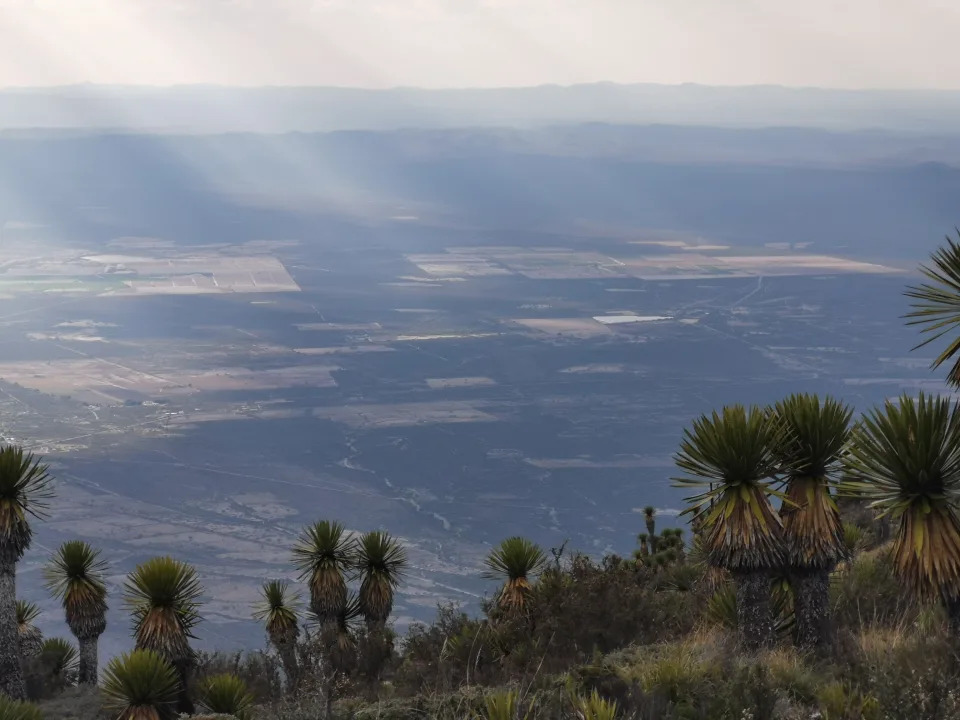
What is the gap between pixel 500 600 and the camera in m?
20.8

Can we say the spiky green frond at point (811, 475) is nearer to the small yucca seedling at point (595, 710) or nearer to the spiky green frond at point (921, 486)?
the spiky green frond at point (921, 486)

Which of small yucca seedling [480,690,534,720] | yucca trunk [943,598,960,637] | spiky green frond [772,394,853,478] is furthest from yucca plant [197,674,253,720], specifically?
yucca trunk [943,598,960,637]

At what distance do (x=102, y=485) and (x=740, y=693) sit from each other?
13069 cm

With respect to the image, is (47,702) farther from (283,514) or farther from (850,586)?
(283,514)

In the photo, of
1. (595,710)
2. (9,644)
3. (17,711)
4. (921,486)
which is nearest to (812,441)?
(921,486)

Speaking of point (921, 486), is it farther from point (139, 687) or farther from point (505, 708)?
point (139, 687)

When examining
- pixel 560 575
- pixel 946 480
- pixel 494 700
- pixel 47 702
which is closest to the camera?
pixel 494 700

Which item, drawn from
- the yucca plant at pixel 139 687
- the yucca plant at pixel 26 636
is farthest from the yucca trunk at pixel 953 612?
the yucca plant at pixel 26 636

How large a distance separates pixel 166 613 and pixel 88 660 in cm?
629

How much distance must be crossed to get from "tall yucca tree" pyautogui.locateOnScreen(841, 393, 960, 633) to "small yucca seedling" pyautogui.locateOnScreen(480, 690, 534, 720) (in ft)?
Result: 13.7

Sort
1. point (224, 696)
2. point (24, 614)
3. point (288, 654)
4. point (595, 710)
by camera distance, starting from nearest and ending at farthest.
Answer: point (595, 710)
point (224, 696)
point (288, 654)
point (24, 614)

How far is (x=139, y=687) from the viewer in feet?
59.6

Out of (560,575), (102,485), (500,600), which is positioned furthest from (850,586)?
(102,485)

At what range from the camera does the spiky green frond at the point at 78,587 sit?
81.3ft
